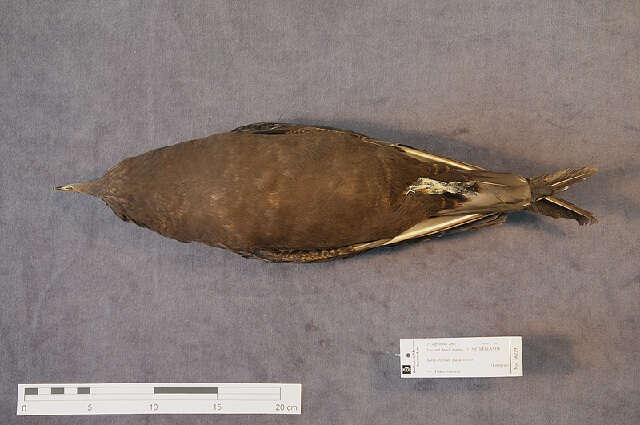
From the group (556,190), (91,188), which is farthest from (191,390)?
(556,190)

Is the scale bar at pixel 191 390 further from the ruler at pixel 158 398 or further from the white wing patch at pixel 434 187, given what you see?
the white wing patch at pixel 434 187

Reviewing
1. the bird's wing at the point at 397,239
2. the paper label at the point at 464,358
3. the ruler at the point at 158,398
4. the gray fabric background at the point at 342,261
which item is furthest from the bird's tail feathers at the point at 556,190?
the ruler at the point at 158,398

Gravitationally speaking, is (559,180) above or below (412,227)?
above

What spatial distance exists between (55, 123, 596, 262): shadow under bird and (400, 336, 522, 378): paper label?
59 centimetres

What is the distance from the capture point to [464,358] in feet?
7.02

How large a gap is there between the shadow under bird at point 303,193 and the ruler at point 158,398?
0.77m

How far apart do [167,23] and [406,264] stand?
5.24 ft

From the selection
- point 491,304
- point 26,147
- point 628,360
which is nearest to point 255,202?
Answer: point 491,304

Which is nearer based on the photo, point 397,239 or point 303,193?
point 303,193

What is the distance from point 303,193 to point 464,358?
3.68 ft

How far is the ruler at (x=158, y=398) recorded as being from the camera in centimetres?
226

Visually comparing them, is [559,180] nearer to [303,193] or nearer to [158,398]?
[303,193]

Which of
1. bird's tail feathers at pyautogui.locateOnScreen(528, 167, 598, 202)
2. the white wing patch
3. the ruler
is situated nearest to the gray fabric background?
the ruler

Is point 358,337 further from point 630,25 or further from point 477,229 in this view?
point 630,25
